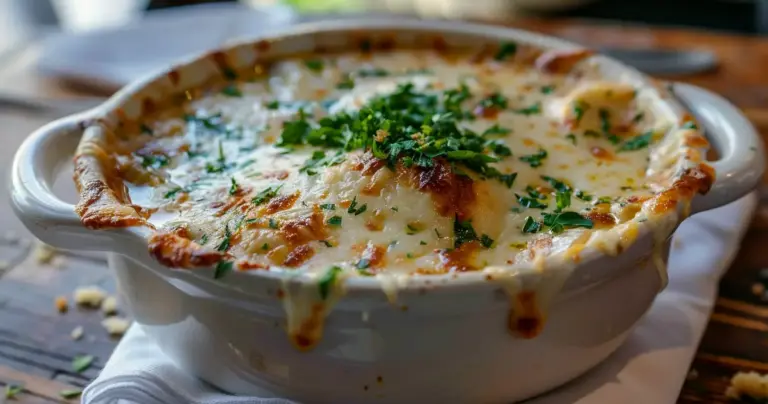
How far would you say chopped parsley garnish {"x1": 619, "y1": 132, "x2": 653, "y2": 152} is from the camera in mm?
1597

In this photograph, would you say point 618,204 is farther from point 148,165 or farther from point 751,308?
point 148,165

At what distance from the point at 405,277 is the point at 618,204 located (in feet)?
1.52

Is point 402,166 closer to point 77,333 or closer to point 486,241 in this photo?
point 486,241

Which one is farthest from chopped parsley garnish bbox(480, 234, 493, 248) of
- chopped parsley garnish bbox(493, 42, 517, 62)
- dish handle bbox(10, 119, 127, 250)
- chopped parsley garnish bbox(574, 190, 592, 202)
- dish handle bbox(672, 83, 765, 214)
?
chopped parsley garnish bbox(493, 42, 517, 62)

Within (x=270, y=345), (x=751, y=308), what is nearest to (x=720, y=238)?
(x=751, y=308)

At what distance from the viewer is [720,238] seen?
174 cm

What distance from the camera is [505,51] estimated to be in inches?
78.7

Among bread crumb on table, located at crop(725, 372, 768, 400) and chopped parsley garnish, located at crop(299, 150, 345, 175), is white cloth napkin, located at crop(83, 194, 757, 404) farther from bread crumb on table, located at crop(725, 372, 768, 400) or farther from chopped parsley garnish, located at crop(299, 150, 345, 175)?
chopped parsley garnish, located at crop(299, 150, 345, 175)

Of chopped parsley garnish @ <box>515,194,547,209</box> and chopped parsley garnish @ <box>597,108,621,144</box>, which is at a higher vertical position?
chopped parsley garnish @ <box>515,194,547,209</box>

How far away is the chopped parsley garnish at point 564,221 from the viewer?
1.32 meters

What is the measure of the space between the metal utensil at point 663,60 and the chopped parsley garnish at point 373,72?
0.80 metres

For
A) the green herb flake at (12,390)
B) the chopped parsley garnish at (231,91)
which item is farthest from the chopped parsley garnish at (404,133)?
the green herb flake at (12,390)

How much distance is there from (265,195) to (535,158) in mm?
502

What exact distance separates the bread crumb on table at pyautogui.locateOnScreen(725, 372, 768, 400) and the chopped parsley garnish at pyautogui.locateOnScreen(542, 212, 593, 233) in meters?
0.39
